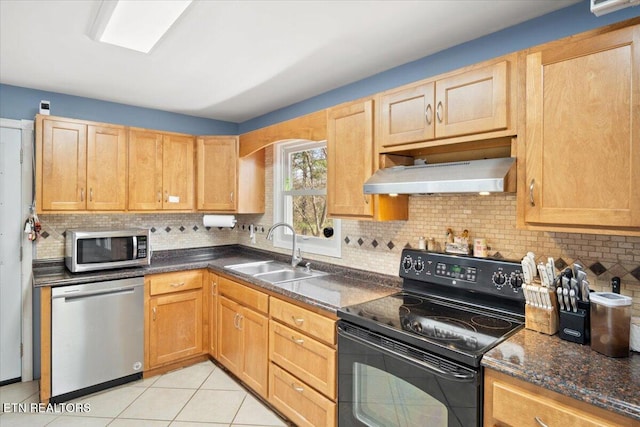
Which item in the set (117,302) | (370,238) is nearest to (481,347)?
(370,238)

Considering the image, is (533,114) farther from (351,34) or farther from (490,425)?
(490,425)

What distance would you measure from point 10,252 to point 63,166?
83cm

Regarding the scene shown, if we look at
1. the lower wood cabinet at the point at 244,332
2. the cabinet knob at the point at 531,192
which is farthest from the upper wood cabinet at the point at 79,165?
the cabinet knob at the point at 531,192

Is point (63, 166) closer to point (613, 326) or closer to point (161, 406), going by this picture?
point (161, 406)

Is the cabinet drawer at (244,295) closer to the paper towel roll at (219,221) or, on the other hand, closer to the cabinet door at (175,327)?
the cabinet door at (175,327)

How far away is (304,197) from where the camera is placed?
3.40 m

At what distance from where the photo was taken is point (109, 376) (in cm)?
279

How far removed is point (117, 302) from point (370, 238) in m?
2.06

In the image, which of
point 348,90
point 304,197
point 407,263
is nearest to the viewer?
point 407,263

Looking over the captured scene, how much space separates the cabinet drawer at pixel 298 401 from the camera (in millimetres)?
2027

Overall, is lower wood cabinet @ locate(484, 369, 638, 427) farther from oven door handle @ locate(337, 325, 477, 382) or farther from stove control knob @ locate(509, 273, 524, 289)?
stove control knob @ locate(509, 273, 524, 289)

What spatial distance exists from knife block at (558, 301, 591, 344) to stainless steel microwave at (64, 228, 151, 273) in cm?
302

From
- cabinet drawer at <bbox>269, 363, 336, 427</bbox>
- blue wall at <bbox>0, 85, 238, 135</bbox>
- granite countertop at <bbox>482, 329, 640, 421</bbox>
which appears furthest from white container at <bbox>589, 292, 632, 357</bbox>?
blue wall at <bbox>0, 85, 238, 135</bbox>

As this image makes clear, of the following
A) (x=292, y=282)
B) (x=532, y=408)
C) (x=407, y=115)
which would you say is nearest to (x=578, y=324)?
(x=532, y=408)
